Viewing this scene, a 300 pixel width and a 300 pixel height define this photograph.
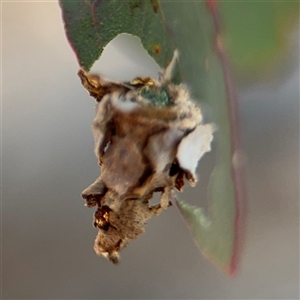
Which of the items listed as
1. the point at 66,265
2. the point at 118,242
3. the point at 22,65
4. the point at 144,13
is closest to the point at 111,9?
the point at 144,13

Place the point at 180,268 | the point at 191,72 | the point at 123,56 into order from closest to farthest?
the point at 191,72
the point at 123,56
the point at 180,268

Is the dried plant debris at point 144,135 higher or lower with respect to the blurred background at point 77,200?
lower

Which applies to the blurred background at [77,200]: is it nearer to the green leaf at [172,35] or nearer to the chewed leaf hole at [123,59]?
the chewed leaf hole at [123,59]

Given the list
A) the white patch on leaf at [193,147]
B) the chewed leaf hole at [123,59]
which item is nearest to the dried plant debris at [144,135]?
the white patch on leaf at [193,147]

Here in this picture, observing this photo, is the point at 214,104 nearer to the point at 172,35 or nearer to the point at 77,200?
the point at 172,35

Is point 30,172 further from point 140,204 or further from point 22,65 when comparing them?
point 140,204

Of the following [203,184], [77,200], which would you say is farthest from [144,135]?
[77,200]
